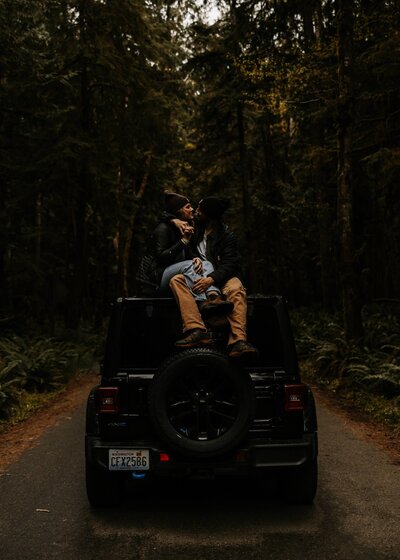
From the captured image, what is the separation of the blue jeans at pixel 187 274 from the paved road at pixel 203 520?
6.62 feet

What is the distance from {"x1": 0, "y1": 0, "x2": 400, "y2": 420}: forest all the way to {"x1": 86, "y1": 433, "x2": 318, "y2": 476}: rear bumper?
20.3 feet

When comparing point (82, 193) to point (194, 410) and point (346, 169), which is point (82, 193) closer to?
point (346, 169)

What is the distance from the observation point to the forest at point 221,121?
13.2 m

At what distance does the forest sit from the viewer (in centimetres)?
1322

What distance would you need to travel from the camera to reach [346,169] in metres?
13.1

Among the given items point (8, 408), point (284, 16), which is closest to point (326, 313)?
point (284, 16)

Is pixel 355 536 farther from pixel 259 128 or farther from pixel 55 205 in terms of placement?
pixel 259 128

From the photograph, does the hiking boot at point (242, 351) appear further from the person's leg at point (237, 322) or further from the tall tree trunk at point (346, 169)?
the tall tree trunk at point (346, 169)

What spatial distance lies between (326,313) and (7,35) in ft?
48.6

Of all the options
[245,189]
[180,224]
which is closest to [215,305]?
[180,224]

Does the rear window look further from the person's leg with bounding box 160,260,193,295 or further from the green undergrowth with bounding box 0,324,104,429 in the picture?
the green undergrowth with bounding box 0,324,104,429

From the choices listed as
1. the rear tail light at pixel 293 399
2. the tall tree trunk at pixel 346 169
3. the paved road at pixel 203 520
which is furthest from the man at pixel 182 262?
the tall tree trunk at pixel 346 169

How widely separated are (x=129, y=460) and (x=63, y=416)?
236 inches

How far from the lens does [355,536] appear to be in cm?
468
